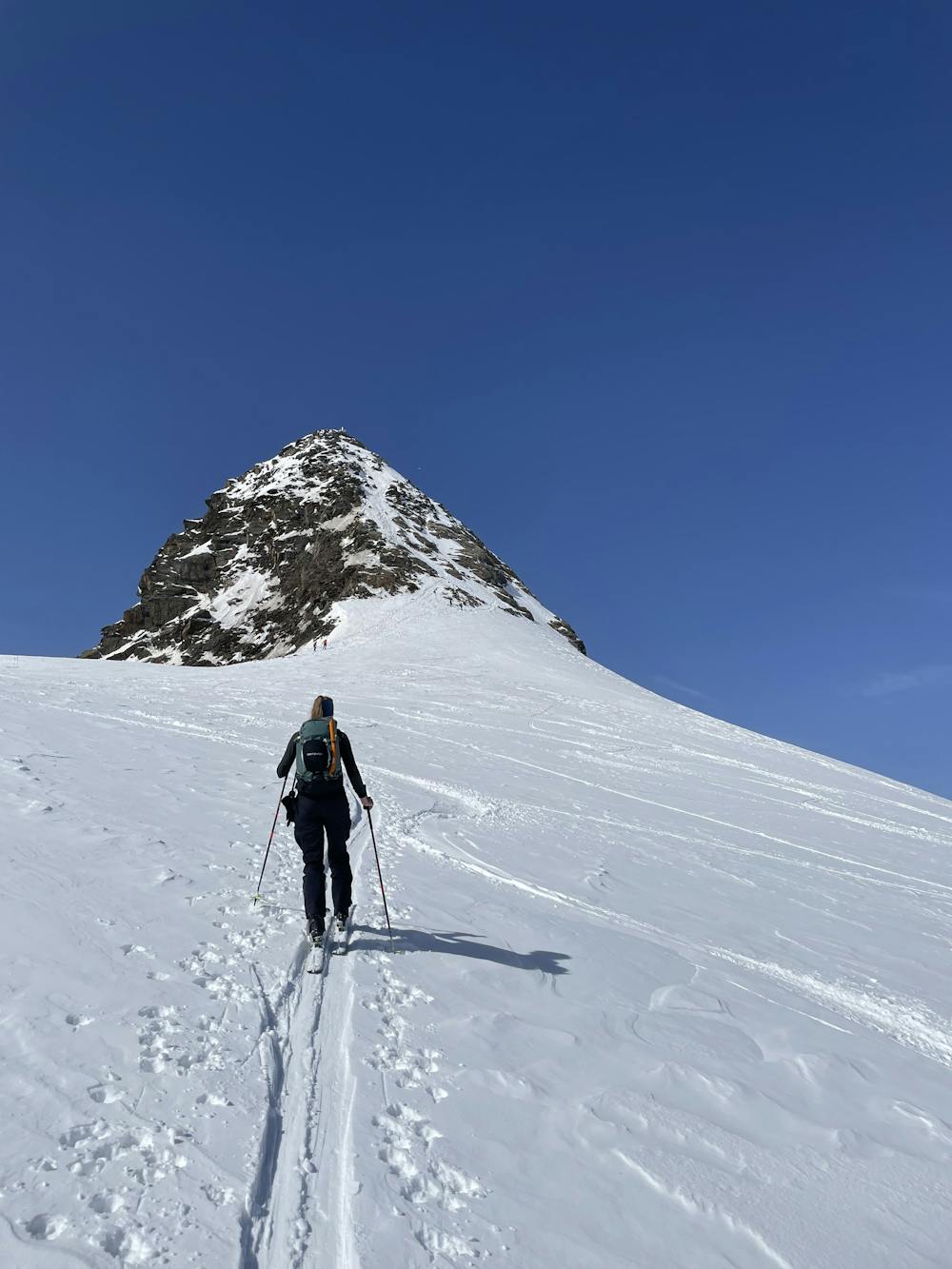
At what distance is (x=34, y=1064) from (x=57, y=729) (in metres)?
12.0

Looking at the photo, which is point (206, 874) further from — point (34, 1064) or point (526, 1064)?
point (526, 1064)

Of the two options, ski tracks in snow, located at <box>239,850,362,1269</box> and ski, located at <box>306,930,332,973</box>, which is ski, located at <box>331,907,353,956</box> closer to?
ski, located at <box>306,930,332,973</box>

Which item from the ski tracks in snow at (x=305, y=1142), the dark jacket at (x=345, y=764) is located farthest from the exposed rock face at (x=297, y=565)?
the ski tracks in snow at (x=305, y=1142)

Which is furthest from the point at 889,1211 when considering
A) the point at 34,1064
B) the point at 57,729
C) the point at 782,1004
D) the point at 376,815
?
the point at 57,729

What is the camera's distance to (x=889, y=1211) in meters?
3.58

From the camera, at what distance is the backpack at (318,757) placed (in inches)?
257

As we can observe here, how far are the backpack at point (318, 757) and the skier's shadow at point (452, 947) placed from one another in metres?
1.45

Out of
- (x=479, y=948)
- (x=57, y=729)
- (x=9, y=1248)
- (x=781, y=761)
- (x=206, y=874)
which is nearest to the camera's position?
(x=9, y=1248)

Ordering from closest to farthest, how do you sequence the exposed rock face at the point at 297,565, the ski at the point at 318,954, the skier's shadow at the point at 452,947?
the ski at the point at 318,954, the skier's shadow at the point at 452,947, the exposed rock face at the point at 297,565

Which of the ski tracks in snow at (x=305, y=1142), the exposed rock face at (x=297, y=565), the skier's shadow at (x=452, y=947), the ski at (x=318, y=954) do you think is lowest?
the ski tracks in snow at (x=305, y=1142)

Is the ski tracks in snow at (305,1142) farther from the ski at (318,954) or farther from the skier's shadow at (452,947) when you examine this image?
the skier's shadow at (452,947)

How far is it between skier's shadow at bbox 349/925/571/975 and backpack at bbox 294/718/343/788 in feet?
4.75

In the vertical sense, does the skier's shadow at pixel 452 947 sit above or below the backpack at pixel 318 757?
below

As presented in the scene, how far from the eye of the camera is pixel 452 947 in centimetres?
646
